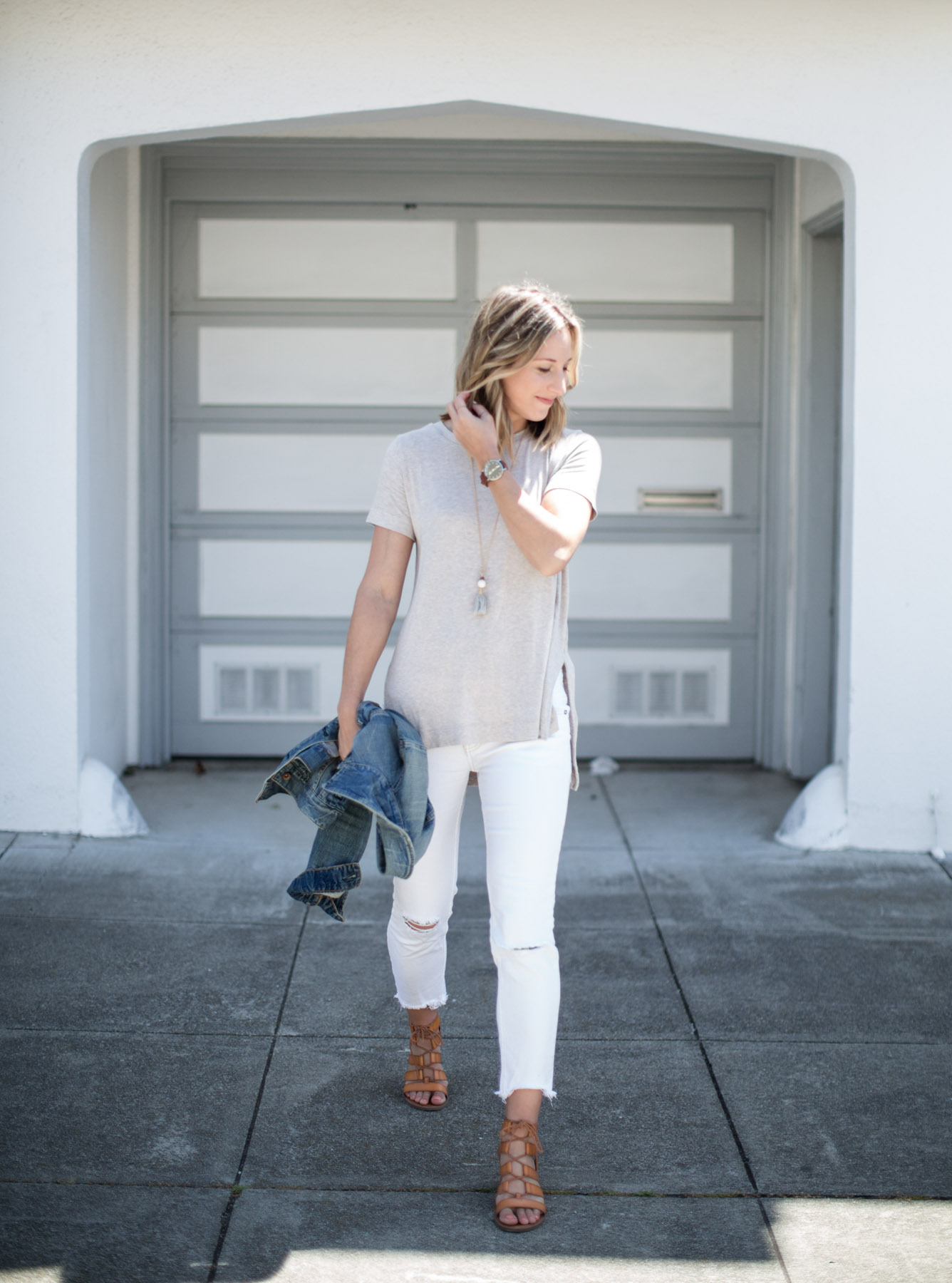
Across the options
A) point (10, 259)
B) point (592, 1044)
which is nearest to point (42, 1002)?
point (592, 1044)

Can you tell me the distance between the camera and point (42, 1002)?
358 cm

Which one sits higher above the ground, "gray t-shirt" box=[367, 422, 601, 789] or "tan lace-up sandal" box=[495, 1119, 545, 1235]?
"gray t-shirt" box=[367, 422, 601, 789]

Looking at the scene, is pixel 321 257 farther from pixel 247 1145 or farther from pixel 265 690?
pixel 247 1145

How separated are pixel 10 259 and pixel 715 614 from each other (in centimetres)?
341

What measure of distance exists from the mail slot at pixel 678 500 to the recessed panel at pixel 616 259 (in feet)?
2.88

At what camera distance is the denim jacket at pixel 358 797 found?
8.64 feet

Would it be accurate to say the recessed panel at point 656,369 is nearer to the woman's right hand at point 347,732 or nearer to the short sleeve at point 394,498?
the short sleeve at point 394,498

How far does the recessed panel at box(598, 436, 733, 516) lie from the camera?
20.2 feet

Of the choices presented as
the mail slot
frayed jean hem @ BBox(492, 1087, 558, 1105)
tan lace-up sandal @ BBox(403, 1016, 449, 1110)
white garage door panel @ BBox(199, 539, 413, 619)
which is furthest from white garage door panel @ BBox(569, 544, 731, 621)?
frayed jean hem @ BBox(492, 1087, 558, 1105)

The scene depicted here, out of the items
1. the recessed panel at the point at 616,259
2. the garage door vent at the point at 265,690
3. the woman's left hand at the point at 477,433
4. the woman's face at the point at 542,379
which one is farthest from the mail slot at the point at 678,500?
the woman's left hand at the point at 477,433

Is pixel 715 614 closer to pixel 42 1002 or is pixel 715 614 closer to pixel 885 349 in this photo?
pixel 885 349

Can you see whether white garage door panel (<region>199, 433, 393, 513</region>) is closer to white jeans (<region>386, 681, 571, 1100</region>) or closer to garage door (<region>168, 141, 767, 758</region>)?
garage door (<region>168, 141, 767, 758</region>)

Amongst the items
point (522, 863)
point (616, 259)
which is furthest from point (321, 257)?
A: point (522, 863)

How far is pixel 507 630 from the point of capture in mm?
2701
